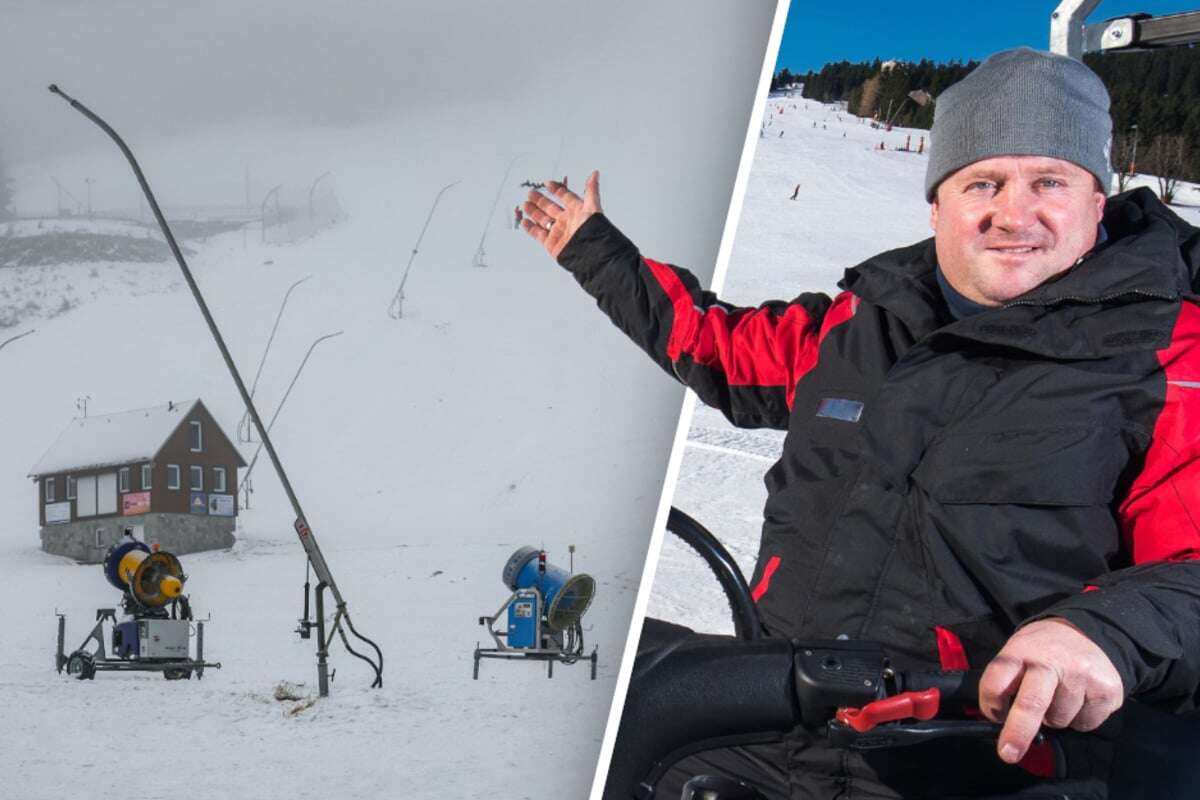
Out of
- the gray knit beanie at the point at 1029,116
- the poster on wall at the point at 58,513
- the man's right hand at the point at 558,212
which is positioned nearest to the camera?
the gray knit beanie at the point at 1029,116

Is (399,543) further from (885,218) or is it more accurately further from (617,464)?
(885,218)

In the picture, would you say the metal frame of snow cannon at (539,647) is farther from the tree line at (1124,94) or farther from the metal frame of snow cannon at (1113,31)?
the metal frame of snow cannon at (1113,31)

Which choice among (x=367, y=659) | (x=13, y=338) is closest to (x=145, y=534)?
(x=367, y=659)

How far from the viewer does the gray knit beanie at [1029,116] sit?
2.28 feet

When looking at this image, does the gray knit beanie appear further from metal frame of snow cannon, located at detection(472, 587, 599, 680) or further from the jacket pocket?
metal frame of snow cannon, located at detection(472, 587, 599, 680)

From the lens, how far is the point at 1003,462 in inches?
24.6

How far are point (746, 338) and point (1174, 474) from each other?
1.30 ft

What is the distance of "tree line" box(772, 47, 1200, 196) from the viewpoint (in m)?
0.84

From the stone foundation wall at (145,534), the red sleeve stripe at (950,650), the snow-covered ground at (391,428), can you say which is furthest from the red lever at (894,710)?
the stone foundation wall at (145,534)

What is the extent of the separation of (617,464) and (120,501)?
850mm

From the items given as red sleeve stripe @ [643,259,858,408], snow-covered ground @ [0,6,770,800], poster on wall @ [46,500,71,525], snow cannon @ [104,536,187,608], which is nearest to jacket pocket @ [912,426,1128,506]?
red sleeve stripe @ [643,259,858,408]

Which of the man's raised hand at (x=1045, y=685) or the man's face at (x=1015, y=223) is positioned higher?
the man's face at (x=1015, y=223)

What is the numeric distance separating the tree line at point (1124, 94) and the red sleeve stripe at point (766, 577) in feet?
1.20

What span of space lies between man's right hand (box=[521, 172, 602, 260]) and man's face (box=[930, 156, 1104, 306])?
36 centimetres
